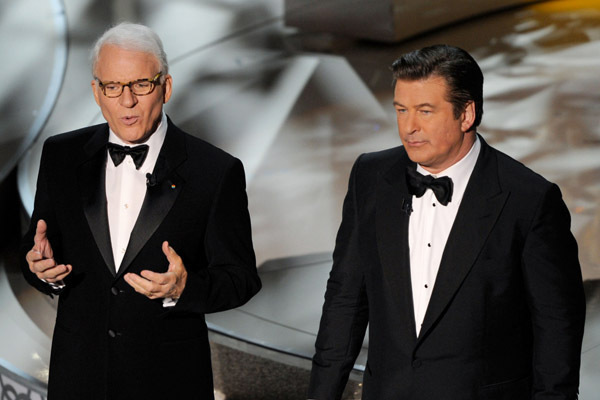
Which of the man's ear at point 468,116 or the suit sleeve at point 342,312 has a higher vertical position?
the man's ear at point 468,116

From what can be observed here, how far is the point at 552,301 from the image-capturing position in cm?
209

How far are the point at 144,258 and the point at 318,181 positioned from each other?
326 centimetres

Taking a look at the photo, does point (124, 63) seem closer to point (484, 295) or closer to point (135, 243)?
point (135, 243)

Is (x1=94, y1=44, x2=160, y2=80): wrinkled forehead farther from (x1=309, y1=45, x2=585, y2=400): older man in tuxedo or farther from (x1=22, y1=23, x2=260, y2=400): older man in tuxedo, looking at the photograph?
(x1=309, y1=45, x2=585, y2=400): older man in tuxedo

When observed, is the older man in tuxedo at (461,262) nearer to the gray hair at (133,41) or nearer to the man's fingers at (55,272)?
the gray hair at (133,41)

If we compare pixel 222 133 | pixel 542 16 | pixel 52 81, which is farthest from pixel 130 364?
pixel 542 16

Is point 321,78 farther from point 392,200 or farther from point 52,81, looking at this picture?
point 392,200

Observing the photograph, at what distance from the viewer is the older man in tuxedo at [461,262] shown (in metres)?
2.06

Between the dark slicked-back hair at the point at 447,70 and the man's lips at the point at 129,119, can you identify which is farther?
the man's lips at the point at 129,119

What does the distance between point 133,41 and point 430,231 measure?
77 centimetres

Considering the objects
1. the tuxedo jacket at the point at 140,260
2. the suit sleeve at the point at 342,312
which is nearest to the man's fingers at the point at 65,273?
the tuxedo jacket at the point at 140,260

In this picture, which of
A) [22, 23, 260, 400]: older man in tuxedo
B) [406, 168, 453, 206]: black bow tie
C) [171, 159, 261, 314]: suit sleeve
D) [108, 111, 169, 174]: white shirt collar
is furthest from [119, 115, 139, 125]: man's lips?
[406, 168, 453, 206]: black bow tie

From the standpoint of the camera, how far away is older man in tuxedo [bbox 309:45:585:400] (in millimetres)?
2062

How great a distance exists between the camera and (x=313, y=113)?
6500mm
